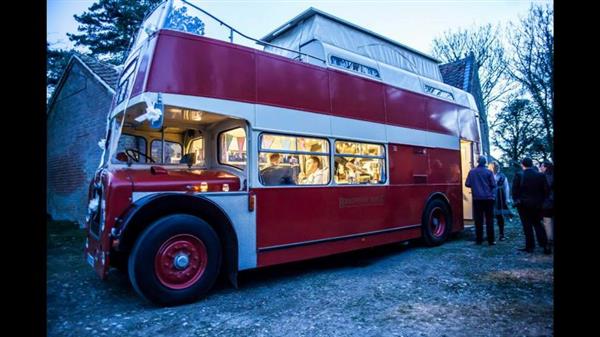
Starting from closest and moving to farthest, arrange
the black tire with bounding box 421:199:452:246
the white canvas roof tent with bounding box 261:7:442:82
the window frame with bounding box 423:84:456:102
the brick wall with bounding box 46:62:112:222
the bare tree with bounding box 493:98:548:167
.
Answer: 1. the white canvas roof tent with bounding box 261:7:442:82
2. the black tire with bounding box 421:199:452:246
3. the window frame with bounding box 423:84:456:102
4. the brick wall with bounding box 46:62:112:222
5. the bare tree with bounding box 493:98:548:167

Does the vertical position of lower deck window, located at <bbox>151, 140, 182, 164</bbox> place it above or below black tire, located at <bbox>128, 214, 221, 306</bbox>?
above

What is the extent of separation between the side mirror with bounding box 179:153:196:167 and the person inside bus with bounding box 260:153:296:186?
1306mm

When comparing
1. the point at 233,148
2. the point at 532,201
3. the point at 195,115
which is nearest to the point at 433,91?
the point at 532,201

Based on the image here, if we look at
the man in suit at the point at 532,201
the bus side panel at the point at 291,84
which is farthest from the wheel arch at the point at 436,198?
the bus side panel at the point at 291,84

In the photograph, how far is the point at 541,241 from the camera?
22.7ft

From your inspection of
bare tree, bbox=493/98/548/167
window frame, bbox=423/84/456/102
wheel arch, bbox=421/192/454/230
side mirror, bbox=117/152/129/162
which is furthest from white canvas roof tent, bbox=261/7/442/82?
bare tree, bbox=493/98/548/167

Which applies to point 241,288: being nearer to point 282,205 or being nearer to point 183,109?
point 282,205

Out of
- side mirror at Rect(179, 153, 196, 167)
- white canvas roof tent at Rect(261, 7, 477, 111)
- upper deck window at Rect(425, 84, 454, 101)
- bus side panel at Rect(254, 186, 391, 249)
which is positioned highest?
white canvas roof tent at Rect(261, 7, 477, 111)

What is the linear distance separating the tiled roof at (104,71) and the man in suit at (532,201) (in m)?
10.2

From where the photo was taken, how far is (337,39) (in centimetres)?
680

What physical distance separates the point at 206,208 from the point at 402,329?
2.62 meters

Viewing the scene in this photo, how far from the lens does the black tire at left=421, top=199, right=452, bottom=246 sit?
7.65 m

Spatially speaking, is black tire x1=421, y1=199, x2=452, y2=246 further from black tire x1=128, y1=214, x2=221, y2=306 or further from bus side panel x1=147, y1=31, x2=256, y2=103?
black tire x1=128, y1=214, x2=221, y2=306
